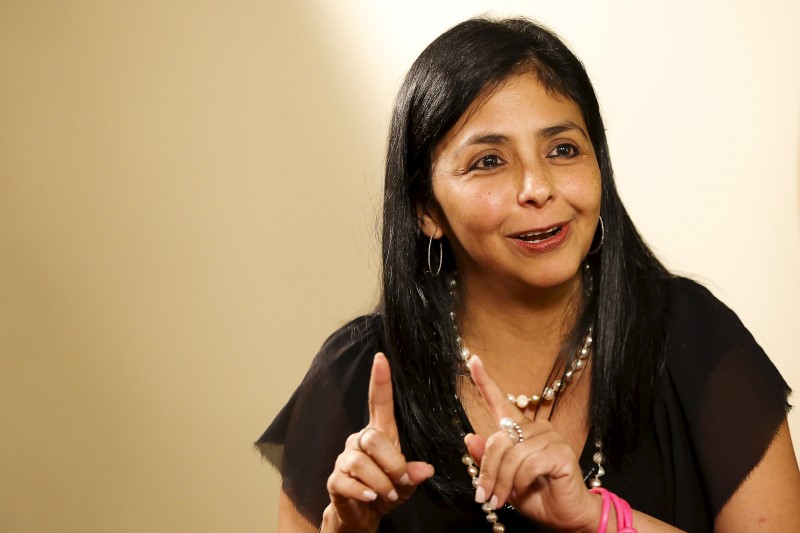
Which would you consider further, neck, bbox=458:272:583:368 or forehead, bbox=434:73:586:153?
neck, bbox=458:272:583:368

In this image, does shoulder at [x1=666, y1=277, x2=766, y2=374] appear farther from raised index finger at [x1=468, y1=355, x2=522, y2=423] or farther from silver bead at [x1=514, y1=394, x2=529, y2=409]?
raised index finger at [x1=468, y1=355, x2=522, y2=423]

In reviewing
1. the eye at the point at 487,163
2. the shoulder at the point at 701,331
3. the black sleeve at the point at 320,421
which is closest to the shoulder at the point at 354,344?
the black sleeve at the point at 320,421

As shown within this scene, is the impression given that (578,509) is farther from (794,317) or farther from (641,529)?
(794,317)

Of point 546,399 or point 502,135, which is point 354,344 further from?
point 502,135

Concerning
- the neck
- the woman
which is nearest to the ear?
the woman

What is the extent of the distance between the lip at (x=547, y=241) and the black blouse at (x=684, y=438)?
23 cm

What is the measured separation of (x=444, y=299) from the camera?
1661mm

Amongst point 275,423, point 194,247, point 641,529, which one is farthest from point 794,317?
point 194,247

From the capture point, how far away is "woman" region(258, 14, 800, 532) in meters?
1.41

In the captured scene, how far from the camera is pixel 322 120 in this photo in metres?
2.18

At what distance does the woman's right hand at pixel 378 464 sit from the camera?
1253 millimetres

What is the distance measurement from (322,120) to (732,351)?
1.07 meters

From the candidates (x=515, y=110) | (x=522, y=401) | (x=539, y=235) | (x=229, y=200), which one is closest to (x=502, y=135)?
(x=515, y=110)

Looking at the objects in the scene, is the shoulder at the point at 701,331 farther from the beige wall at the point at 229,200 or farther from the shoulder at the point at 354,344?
the beige wall at the point at 229,200
